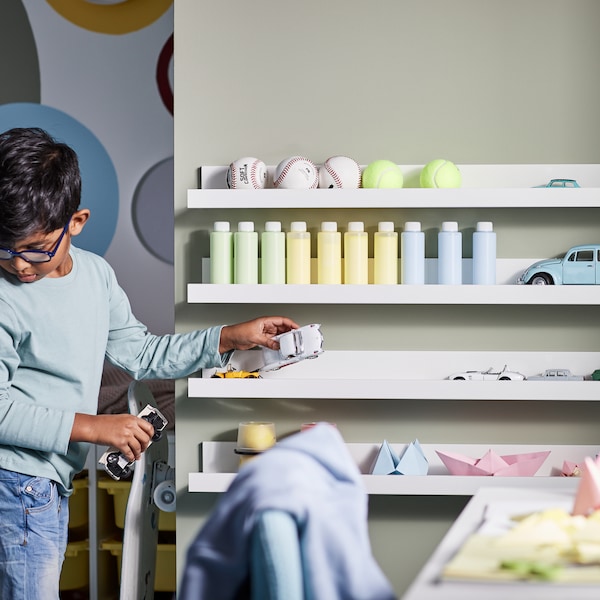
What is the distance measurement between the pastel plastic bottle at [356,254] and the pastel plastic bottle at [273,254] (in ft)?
0.52

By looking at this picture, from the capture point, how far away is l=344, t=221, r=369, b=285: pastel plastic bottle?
2.29 metres

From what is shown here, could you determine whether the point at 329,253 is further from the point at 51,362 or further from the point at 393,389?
the point at 51,362

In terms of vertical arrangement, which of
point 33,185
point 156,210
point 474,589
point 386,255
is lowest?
point 474,589

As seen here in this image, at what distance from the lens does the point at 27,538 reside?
1845 mm

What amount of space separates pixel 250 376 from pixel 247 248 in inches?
12.7

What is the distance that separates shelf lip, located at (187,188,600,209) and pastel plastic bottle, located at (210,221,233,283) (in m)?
0.06

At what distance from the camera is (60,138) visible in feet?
12.9

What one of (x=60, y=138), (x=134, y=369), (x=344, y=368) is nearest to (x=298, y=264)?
(x=344, y=368)

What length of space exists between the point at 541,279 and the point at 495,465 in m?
0.46

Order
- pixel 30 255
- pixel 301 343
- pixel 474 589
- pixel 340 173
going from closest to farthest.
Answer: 1. pixel 474 589
2. pixel 30 255
3. pixel 301 343
4. pixel 340 173

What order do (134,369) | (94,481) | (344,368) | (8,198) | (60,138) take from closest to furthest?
(8,198) → (134,369) → (344,368) → (94,481) → (60,138)

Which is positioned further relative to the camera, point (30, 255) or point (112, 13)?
point (112, 13)

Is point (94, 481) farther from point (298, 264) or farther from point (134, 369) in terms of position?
point (298, 264)

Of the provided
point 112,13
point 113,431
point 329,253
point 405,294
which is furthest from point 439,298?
point 112,13
